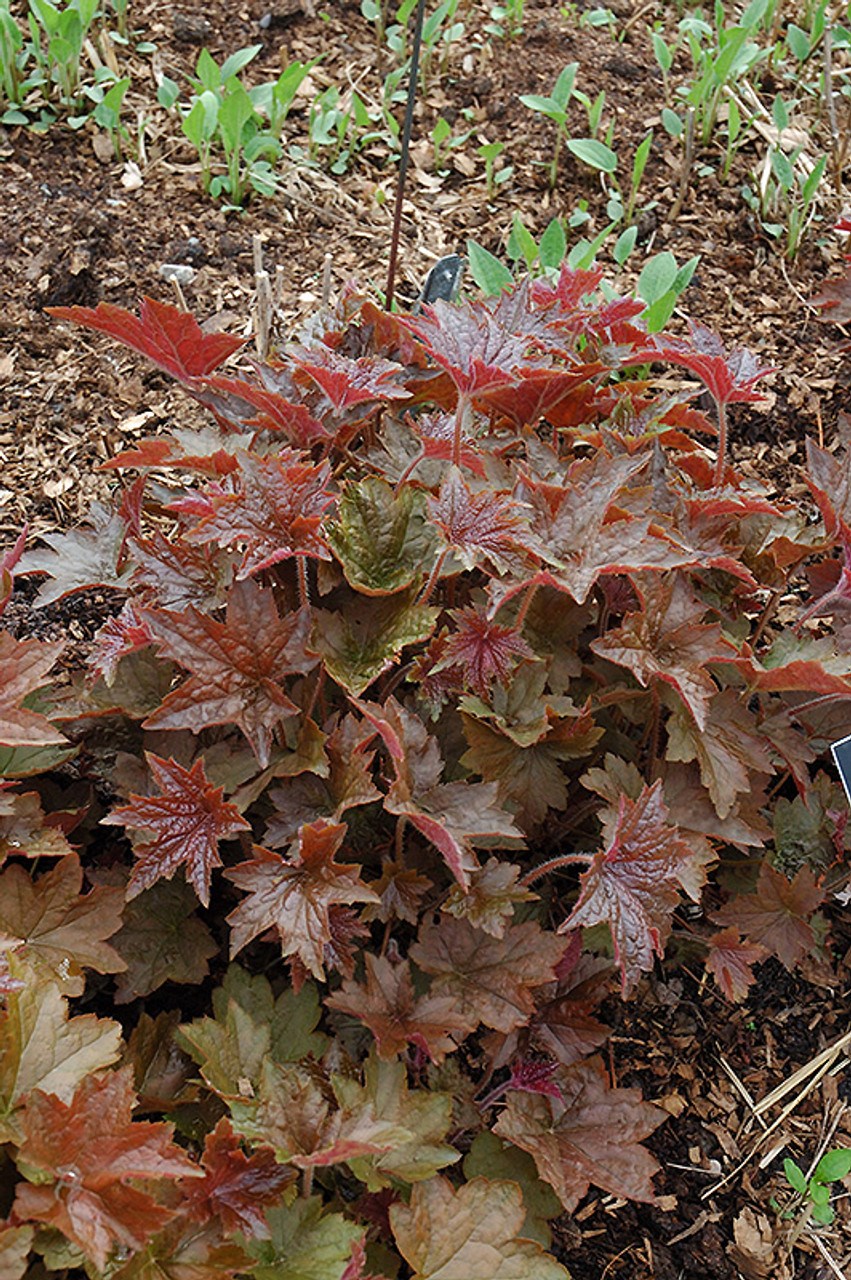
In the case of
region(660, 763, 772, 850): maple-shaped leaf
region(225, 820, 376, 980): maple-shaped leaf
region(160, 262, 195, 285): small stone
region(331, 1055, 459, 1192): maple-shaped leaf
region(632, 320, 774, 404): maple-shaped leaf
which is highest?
region(632, 320, 774, 404): maple-shaped leaf

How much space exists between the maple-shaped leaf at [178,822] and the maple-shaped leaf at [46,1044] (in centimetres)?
20

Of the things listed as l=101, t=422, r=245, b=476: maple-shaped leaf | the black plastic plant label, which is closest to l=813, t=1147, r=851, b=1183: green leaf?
the black plastic plant label

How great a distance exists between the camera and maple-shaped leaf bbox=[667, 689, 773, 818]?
1.71 meters

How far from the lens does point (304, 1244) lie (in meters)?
1.41

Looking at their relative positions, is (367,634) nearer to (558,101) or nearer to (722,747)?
(722,747)

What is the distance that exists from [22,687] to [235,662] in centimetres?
29

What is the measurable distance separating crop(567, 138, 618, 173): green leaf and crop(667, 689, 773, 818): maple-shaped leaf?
200 centimetres

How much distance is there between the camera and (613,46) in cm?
383


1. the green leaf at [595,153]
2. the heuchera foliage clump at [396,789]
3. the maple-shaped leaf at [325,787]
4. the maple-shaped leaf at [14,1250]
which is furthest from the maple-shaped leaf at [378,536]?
the green leaf at [595,153]

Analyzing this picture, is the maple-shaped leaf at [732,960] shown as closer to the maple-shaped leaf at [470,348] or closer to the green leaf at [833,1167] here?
the green leaf at [833,1167]

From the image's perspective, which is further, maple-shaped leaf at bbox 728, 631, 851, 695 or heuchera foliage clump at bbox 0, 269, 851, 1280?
maple-shaped leaf at bbox 728, 631, 851, 695

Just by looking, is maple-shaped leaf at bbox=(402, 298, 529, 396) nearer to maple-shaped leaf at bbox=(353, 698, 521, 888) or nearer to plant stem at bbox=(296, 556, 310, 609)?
plant stem at bbox=(296, 556, 310, 609)

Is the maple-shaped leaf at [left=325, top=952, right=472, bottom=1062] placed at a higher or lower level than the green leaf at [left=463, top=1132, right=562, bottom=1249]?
higher

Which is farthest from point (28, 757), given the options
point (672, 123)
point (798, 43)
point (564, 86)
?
point (798, 43)
